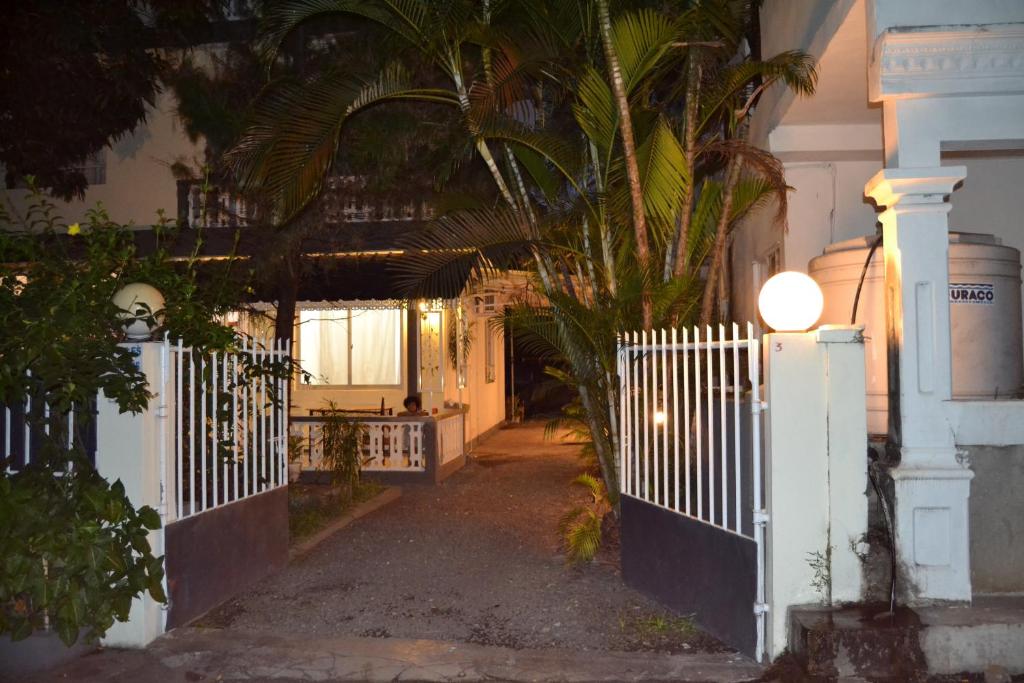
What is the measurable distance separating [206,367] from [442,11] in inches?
126

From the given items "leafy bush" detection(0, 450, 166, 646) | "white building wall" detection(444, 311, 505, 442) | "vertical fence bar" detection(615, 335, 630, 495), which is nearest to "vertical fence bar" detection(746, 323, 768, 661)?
"vertical fence bar" detection(615, 335, 630, 495)

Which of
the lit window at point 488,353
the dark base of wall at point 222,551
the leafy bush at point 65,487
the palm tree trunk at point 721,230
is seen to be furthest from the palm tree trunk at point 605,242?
the lit window at point 488,353

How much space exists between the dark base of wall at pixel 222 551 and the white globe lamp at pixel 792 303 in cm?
385

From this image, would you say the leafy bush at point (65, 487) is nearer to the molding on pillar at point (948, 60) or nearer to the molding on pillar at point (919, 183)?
the molding on pillar at point (919, 183)

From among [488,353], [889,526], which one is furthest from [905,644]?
[488,353]

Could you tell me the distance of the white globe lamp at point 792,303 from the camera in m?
4.82

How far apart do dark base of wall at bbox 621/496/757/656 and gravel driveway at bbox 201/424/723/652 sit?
5.1 inches

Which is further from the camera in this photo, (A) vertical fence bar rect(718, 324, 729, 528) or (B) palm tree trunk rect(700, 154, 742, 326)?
(B) palm tree trunk rect(700, 154, 742, 326)

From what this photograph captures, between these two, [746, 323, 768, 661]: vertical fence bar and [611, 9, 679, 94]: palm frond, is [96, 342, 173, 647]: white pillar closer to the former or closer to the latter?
[746, 323, 768, 661]: vertical fence bar

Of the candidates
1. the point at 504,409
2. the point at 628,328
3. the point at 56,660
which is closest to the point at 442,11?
the point at 628,328

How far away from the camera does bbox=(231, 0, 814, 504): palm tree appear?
6.41 meters

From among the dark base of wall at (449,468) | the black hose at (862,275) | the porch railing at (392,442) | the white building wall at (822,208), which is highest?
the white building wall at (822,208)

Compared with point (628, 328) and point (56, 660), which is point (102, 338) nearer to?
point (56, 660)

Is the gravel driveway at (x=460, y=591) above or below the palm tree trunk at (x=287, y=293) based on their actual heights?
below
